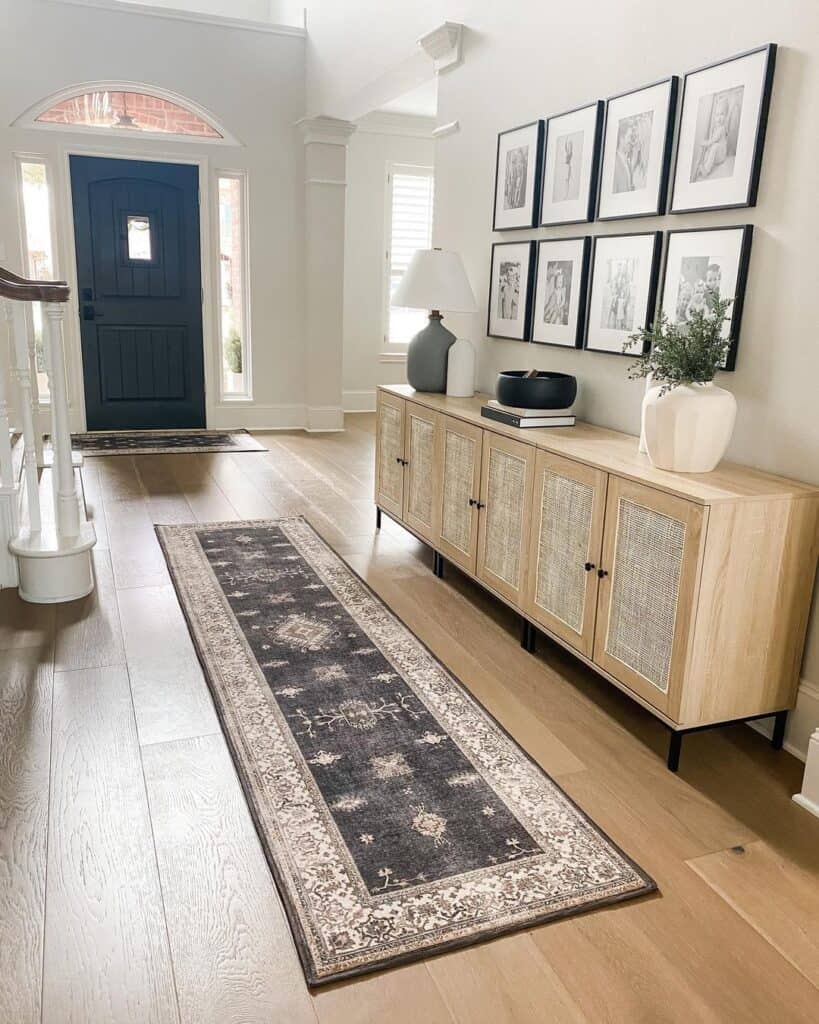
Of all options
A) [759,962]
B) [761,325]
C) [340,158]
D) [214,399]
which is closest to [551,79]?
[761,325]

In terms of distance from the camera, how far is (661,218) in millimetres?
2693

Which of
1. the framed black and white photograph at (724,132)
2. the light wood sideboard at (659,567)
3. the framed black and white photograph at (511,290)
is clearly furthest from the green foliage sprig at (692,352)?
the framed black and white photograph at (511,290)

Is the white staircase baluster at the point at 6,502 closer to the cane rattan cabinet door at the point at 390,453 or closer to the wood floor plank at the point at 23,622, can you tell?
the wood floor plank at the point at 23,622

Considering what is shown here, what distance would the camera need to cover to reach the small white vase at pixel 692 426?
7.16 ft

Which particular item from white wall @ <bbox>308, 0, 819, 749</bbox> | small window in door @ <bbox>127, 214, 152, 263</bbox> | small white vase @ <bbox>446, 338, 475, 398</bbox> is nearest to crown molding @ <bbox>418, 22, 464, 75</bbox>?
white wall @ <bbox>308, 0, 819, 749</bbox>

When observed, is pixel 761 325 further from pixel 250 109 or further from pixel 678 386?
pixel 250 109

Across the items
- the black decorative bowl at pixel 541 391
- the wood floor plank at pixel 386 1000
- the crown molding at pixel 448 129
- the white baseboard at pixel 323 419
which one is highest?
the crown molding at pixel 448 129

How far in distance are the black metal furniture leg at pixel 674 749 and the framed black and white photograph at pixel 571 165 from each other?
6.05 ft

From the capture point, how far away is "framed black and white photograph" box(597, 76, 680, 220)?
2.62 m

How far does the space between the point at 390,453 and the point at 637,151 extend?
5.61 feet

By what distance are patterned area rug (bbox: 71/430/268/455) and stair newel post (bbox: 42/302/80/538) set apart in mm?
2653

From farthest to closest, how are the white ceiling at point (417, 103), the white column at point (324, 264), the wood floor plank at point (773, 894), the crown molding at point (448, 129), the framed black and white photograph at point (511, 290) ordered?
1. the white ceiling at point (417, 103)
2. the white column at point (324, 264)
3. the crown molding at point (448, 129)
4. the framed black and white photograph at point (511, 290)
5. the wood floor plank at point (773, 894)

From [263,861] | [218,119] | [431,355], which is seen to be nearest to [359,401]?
[218,119]

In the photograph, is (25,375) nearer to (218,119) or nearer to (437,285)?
(437,285)
